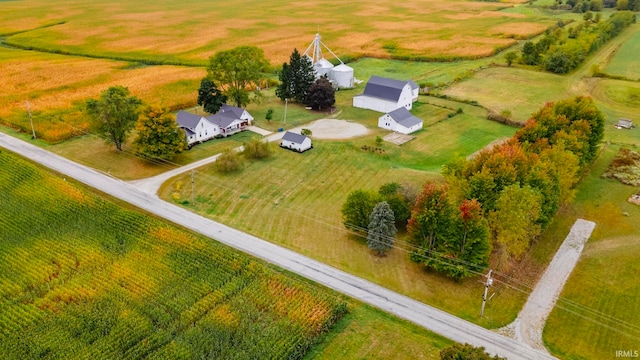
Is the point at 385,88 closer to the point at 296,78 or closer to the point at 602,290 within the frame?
the point at 296,78

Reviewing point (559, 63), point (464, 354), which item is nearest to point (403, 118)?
point (464, 354)

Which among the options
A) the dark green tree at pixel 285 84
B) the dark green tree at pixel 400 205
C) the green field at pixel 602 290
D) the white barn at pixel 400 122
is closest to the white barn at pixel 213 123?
the dark green tree at pixel 285 84

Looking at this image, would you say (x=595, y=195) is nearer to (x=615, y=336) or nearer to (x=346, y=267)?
(x=615, y=336)

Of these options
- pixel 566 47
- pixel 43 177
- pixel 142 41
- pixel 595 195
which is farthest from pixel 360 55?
pixel 43 177

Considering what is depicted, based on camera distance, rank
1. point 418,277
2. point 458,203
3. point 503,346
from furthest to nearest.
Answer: point 458,203 → point 418,277 → point 503,346

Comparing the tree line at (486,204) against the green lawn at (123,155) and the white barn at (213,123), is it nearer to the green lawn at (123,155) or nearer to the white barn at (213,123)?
the green lawn at (123,155)

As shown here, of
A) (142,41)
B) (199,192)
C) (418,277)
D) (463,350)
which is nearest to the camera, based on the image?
(463,350)

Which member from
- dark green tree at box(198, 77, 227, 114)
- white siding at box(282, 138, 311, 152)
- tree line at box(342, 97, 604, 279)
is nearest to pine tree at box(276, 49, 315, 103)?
dark green tree at box(198, 77, 227, 114)
